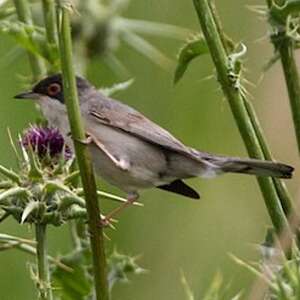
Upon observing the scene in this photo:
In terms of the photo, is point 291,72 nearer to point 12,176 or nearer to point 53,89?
point 53,89

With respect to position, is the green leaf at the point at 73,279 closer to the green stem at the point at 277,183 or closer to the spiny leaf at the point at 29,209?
the spiny leaf at the point at 29,209

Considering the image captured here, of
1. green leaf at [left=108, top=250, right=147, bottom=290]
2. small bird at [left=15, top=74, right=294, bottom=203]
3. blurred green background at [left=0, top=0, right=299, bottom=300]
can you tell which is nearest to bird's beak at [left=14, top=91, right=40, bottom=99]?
small bird at [left=15, top=74, right=294, bottom=203]

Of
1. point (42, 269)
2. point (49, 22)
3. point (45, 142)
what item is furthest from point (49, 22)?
point (42, 269)

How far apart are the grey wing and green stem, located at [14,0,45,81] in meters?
0.31

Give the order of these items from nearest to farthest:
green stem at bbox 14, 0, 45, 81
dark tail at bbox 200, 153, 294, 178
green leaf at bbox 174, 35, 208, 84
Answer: dark tail at bbox 200, 153, 294, 178 → green leaf at bbox 174, 35, 208, 84 → green stem at bbox 14, 0, 45, 81

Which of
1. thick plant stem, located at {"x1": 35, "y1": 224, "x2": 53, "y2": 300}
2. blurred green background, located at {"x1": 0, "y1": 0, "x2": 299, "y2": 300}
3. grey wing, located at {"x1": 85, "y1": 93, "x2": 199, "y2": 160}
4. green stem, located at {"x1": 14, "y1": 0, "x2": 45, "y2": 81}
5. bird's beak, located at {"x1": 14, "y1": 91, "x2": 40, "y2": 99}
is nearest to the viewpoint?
thick plant stem, located at {"x1": 35, "y1": 224, "x2": 53, "y2": 300}

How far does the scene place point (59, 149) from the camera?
13.6 ft

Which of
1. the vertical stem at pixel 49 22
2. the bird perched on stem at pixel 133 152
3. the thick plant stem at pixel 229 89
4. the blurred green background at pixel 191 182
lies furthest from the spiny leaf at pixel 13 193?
the blurred green background at pixel 191 182

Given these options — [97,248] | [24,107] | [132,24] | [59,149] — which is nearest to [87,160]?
[97,248]

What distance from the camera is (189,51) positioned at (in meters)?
4.39

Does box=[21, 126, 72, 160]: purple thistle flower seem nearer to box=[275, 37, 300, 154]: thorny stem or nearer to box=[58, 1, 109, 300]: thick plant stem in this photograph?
box=[58, 1, 109, 300]: thick plant stem

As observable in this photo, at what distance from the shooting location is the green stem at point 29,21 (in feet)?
15.8

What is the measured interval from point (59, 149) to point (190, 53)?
62 cm

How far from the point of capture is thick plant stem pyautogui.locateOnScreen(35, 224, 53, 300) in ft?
12.3
